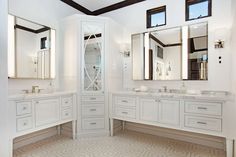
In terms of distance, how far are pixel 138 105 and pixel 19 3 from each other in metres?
2.55

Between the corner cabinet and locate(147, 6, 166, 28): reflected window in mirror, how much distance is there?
93 cm

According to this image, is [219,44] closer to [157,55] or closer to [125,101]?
[157,55]

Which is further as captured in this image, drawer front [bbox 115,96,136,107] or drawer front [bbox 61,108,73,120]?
drawer front [bbox 115,96,136,107]

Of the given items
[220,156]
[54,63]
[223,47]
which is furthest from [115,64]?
[220,156]

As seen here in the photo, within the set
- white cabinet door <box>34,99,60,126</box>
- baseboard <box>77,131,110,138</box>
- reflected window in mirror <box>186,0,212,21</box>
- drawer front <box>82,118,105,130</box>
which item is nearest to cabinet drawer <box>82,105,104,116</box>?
drawer front <box>82,118,105,130</box>

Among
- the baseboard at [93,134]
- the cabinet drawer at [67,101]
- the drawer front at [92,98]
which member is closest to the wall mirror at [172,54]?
the drawer front at [92,98]

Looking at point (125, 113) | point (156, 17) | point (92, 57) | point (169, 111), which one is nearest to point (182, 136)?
point (169, 111)

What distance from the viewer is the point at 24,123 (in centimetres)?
219

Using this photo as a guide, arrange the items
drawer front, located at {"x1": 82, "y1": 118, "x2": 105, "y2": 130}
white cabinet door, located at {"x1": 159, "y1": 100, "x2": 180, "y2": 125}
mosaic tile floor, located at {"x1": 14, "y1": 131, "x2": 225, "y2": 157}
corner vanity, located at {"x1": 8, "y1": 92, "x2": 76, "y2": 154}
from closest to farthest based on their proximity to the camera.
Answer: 1. corner vanity, located at {"x1": 8, "y1": 92, "x2": 76, "y2": 154}
2. mosaic tile floor, located at {"x1": 14, "y1": 131, "x2": 225, "y2": 157}
3. white cabinet door, located at {"x1": 159, "y1": 100, "x2": 180, "y2": 125}
4. drawer front, located at {"x1": 82, "y1": 118, "x2": 105, "y2": 130}

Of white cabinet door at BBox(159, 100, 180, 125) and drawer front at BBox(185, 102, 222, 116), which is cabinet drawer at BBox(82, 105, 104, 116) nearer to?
white cabinet door at BBox(159, 100, 180, 125)

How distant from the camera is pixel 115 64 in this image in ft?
10.9

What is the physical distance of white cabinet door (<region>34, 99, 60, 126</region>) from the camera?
237cm

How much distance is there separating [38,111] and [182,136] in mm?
2420

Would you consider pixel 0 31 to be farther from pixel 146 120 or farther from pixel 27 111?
pixel 146 120
